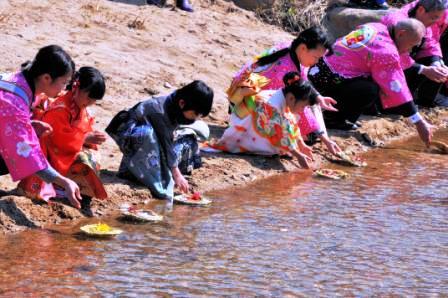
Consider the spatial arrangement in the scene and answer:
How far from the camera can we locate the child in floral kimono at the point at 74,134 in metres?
5.45

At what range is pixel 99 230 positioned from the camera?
16.9 feet

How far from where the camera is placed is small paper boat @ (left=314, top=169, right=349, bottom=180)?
22.7 feet

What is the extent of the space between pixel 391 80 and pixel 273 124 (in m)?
1.35

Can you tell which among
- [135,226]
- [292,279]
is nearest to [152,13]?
[135,226]

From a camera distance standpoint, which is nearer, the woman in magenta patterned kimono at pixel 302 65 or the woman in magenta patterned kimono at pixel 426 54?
the woman in magenta patterned kimono at pixel 302 65

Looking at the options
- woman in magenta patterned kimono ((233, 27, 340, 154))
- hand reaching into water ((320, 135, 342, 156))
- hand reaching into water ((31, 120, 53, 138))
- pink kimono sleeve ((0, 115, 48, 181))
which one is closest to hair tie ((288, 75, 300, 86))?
woman in magenta patterned kimono ((233, 27, 340, 154))

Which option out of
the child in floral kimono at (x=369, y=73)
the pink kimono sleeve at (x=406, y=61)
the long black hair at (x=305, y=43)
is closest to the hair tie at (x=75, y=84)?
the long black hair at (x=305, y=43)

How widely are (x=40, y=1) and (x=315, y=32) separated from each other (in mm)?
3104

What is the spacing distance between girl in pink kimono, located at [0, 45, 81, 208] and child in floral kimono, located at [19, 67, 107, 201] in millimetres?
352

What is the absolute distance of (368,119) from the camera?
873 cm

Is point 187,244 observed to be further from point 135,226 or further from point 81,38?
point 81,38

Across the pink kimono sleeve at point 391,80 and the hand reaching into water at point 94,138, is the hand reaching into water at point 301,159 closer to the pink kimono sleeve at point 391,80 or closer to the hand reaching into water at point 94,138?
the pink kimono sleeve at point 391,80

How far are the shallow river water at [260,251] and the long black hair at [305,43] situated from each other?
1135mm

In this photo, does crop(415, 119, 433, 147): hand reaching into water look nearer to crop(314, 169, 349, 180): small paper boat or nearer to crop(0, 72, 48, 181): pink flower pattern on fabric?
crop(314, 169, 349, 180): small paper boat
